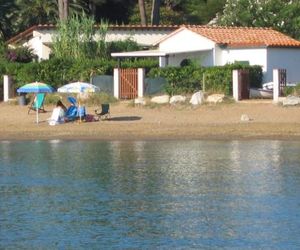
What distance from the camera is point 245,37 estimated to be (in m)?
47.9

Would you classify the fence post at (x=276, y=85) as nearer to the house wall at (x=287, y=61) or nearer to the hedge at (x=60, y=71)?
the house wall at (x=287, y=61)

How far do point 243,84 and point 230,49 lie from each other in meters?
5.25

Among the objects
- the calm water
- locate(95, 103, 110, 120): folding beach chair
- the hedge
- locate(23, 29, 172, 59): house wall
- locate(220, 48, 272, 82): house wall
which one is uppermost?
locate(23, 29, 172, 59): house wall

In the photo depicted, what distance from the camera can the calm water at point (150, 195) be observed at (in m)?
18.1

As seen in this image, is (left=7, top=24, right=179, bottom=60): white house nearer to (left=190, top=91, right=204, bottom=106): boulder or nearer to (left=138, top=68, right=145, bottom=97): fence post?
(left=138, top=68, right=145, bottom=97): fence post

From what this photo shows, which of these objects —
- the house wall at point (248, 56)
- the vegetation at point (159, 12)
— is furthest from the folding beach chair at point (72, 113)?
the vegetation at point (159, 12)

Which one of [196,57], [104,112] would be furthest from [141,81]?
[196,57]

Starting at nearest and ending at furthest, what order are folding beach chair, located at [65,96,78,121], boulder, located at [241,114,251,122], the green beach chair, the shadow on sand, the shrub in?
boulder, located at [241,114,251,122] < folding beach chair, located at [65,96,78,121] < the shadow on sand < the green beach chair < the shrub

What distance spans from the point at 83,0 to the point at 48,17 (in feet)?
9.08

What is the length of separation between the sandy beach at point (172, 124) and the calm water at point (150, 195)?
1345mm

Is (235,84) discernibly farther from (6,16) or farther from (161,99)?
(6,16)

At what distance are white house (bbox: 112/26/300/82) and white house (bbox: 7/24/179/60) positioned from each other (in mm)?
3299

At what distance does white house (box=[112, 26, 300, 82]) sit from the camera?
1783 inches

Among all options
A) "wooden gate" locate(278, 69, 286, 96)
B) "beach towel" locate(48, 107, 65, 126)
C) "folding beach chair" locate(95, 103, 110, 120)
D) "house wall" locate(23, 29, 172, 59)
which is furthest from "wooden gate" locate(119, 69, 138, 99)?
"house wall" locate(23, 29, 172, 59)
